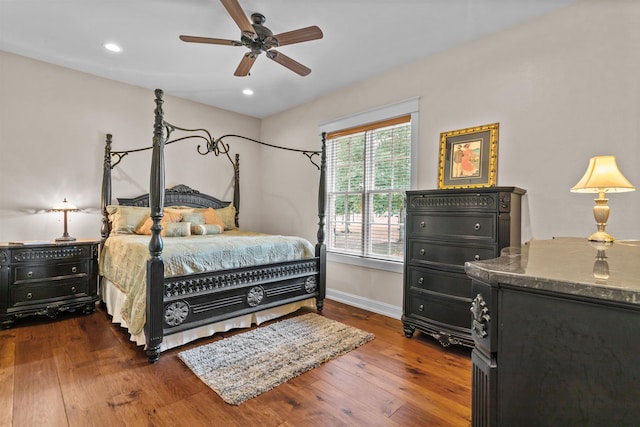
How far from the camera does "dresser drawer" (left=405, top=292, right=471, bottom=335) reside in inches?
98.6

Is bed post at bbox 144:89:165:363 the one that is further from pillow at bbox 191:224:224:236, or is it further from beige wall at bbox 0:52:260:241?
beige wall at bbox 0:52:260:241

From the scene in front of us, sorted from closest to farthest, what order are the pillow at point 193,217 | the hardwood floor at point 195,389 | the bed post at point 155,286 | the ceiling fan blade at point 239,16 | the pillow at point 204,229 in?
1. the hardwood floor at point 195,389
2. the ceiling fan blade at point 239,16
3. the bed post at point 155,286
4. the pillow at point 204,229
5. the pillow at point 193,217

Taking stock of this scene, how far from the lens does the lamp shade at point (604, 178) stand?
1813mm

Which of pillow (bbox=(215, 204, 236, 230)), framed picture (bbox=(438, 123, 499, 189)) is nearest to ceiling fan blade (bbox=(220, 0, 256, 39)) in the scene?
framed picture (bbox=(438, 123, 499, 189))

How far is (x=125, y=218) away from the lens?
357 centimetres

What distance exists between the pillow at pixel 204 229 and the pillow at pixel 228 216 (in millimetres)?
461

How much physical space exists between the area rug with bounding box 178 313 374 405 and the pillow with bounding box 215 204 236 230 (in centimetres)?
191

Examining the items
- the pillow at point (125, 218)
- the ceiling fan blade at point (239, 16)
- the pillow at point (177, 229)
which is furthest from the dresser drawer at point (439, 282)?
the pillow at point (125, 218)

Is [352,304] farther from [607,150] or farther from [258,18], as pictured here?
[258,18]

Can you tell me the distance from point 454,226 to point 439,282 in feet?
1.65

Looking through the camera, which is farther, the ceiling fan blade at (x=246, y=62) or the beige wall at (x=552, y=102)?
the ceiling fan blade at (x=246, y=62)

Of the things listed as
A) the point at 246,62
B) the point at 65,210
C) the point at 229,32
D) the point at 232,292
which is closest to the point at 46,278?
the point at 65,210

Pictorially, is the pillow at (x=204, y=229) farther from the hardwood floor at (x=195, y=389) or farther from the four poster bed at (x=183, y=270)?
the hardwood floor at (x=195, y=389)

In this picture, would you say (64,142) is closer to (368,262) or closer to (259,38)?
(259,38)
